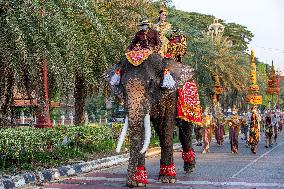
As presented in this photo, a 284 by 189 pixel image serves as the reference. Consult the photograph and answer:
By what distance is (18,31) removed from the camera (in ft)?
39.0

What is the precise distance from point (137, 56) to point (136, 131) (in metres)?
1.53

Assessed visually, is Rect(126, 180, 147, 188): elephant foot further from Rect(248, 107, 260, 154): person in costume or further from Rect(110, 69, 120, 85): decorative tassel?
Rect(248, 107, 260, 154): person in costume

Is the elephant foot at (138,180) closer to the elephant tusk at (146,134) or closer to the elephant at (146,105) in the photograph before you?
the elephant at (146,105)

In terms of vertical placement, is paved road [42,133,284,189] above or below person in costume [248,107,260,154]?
below

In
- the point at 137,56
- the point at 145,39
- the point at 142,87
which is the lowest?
the point at 142,87

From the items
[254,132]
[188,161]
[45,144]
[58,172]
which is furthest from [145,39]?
[254,132]

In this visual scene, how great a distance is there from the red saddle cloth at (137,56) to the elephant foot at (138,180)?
81.6 inches

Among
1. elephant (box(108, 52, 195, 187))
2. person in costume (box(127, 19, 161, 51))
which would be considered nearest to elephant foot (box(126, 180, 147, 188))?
elephant (box(108, 52, 195, 187))

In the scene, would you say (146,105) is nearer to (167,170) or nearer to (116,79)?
(116,79)

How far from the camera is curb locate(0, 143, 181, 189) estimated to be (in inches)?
468

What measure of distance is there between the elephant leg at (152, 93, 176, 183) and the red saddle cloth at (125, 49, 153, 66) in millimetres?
1367

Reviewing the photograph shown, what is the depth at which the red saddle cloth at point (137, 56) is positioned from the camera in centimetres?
1212

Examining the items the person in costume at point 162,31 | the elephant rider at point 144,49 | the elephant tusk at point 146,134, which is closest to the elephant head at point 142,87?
the elephant tusk at point 146,134

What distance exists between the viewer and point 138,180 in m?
11.8
